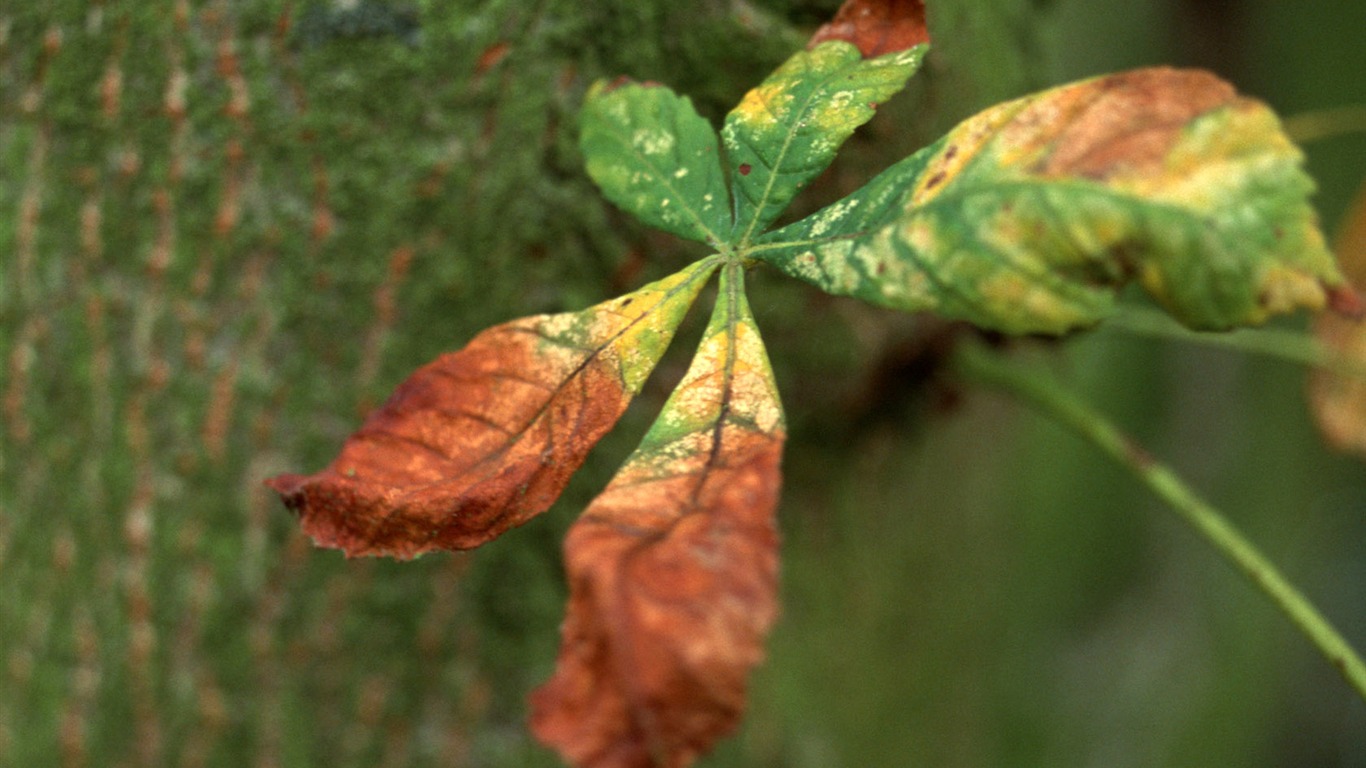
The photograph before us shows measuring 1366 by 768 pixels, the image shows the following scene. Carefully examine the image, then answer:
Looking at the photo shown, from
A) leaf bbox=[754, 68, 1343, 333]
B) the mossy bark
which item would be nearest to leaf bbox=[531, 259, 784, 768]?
leaf bbox=[754, 68, 1343, 333]

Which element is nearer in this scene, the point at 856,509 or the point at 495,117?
the point at 495,117

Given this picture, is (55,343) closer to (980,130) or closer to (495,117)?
(495,117)

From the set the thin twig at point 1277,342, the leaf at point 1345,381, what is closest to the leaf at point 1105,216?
the thin twig at point 1277,342

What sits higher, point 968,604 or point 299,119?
point 299,119

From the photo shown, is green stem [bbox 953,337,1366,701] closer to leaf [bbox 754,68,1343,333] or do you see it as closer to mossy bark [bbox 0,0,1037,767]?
mossy bark [bbox 0,0,1037,767]

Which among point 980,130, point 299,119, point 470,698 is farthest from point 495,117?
point 470,698

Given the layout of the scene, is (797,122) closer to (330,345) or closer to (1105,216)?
(1105,216)
